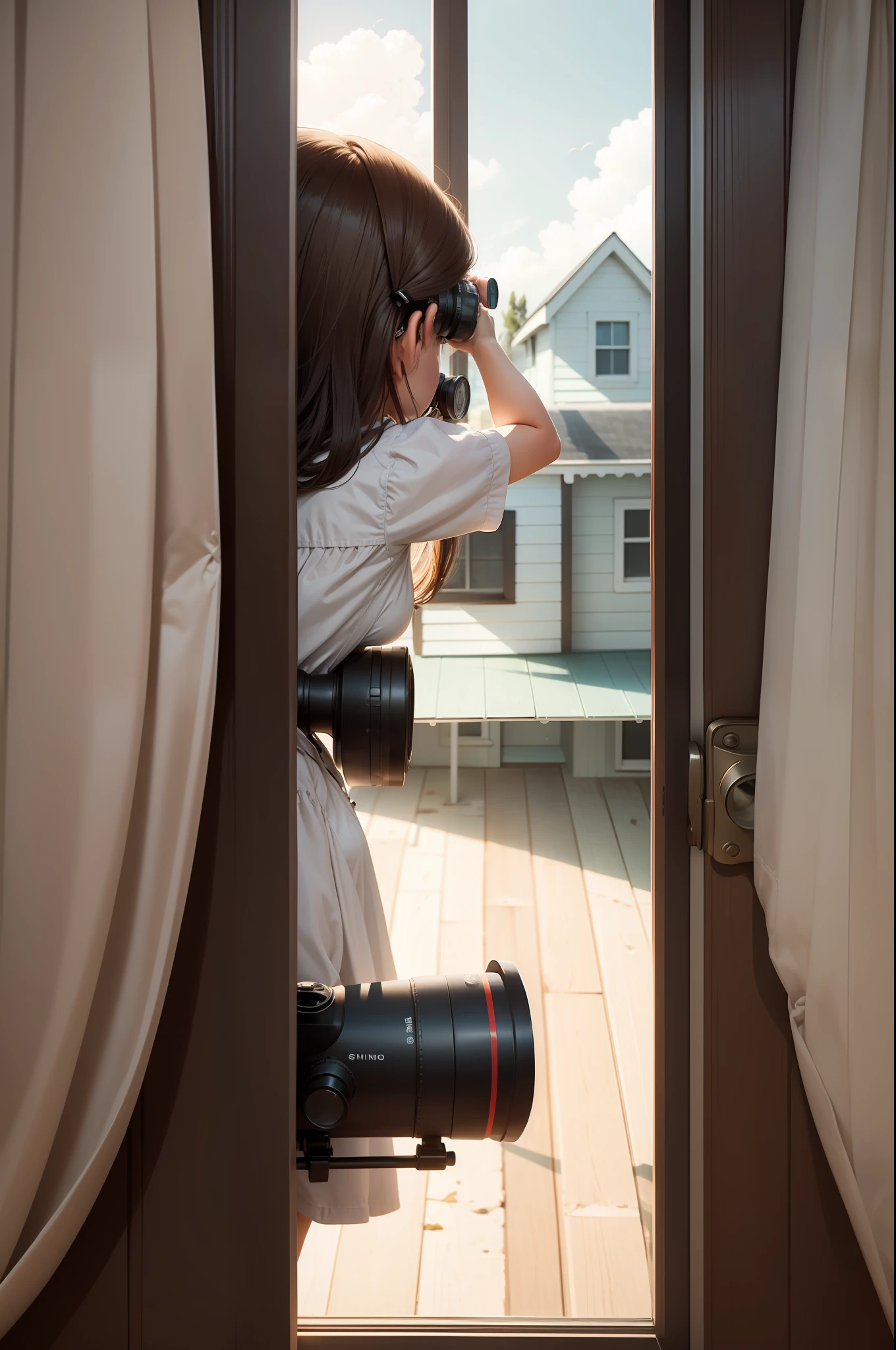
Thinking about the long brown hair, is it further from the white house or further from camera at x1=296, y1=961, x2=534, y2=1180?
the white house

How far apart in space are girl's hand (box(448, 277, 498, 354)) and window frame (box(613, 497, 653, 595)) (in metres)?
2.12

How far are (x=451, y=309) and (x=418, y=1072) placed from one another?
788mm

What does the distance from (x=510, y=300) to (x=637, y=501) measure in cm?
79

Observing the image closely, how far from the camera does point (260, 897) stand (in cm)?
75

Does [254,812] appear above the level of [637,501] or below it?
below

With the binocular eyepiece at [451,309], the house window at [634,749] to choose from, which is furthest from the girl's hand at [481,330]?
the house window at [634,749]

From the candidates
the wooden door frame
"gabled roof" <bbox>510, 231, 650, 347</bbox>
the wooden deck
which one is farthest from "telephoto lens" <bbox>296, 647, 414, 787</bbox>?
"gabled roof" <bbox>510, 231, 650, 347</bbox>

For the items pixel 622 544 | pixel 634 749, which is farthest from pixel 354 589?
pixel 634 749

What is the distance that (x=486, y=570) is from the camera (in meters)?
3.13

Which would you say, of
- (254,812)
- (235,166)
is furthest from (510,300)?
(254,812)

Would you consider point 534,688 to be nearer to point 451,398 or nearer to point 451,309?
point 451,398

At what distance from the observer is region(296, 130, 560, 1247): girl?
3.11 feet

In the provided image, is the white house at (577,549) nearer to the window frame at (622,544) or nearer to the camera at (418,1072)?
the window frame at (622,544)

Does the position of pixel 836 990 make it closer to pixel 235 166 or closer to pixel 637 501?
pixel 235 166
